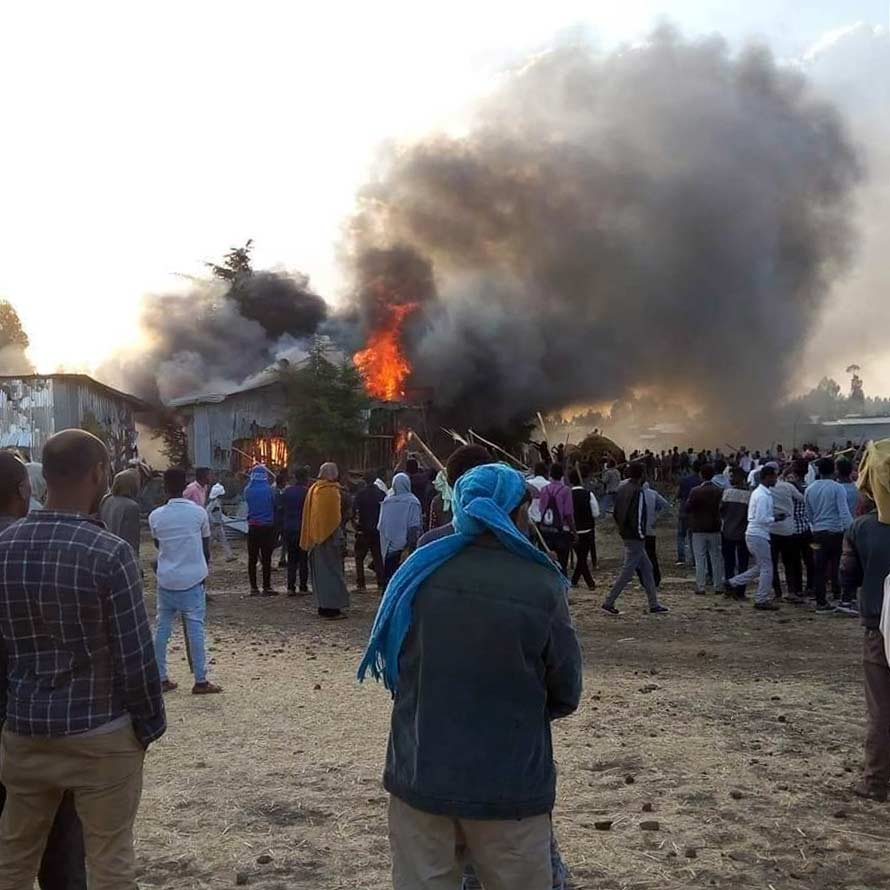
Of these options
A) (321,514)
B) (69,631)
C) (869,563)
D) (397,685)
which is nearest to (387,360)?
(321,514)

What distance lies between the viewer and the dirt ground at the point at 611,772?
4.60 metres

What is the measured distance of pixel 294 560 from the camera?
1404 cm

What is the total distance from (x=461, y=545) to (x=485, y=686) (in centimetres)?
44

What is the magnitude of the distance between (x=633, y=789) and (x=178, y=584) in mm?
3962

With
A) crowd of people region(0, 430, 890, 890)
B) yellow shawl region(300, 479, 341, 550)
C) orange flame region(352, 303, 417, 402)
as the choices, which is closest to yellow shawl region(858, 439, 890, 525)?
crowd of people region(0, 430, 890, 890)

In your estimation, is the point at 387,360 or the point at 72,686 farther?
the point at 387,360

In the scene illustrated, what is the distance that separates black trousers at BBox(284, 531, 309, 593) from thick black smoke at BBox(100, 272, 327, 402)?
19.7m

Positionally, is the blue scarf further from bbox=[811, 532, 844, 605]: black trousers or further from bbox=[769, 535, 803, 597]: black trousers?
bbox=[769, 535, 803, 597]: black trousers

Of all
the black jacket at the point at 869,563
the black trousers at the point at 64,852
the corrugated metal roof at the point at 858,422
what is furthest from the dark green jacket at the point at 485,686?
the corrugated metal roof at the point at 858,422

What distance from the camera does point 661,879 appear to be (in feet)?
14.5

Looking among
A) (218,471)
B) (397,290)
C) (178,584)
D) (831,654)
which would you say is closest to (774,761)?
(831,654)

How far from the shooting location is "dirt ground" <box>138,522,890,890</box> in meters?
4.60

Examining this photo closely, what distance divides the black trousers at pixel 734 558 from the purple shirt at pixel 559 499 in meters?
2.26

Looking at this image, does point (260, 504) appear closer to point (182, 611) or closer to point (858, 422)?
point (182, 611)
